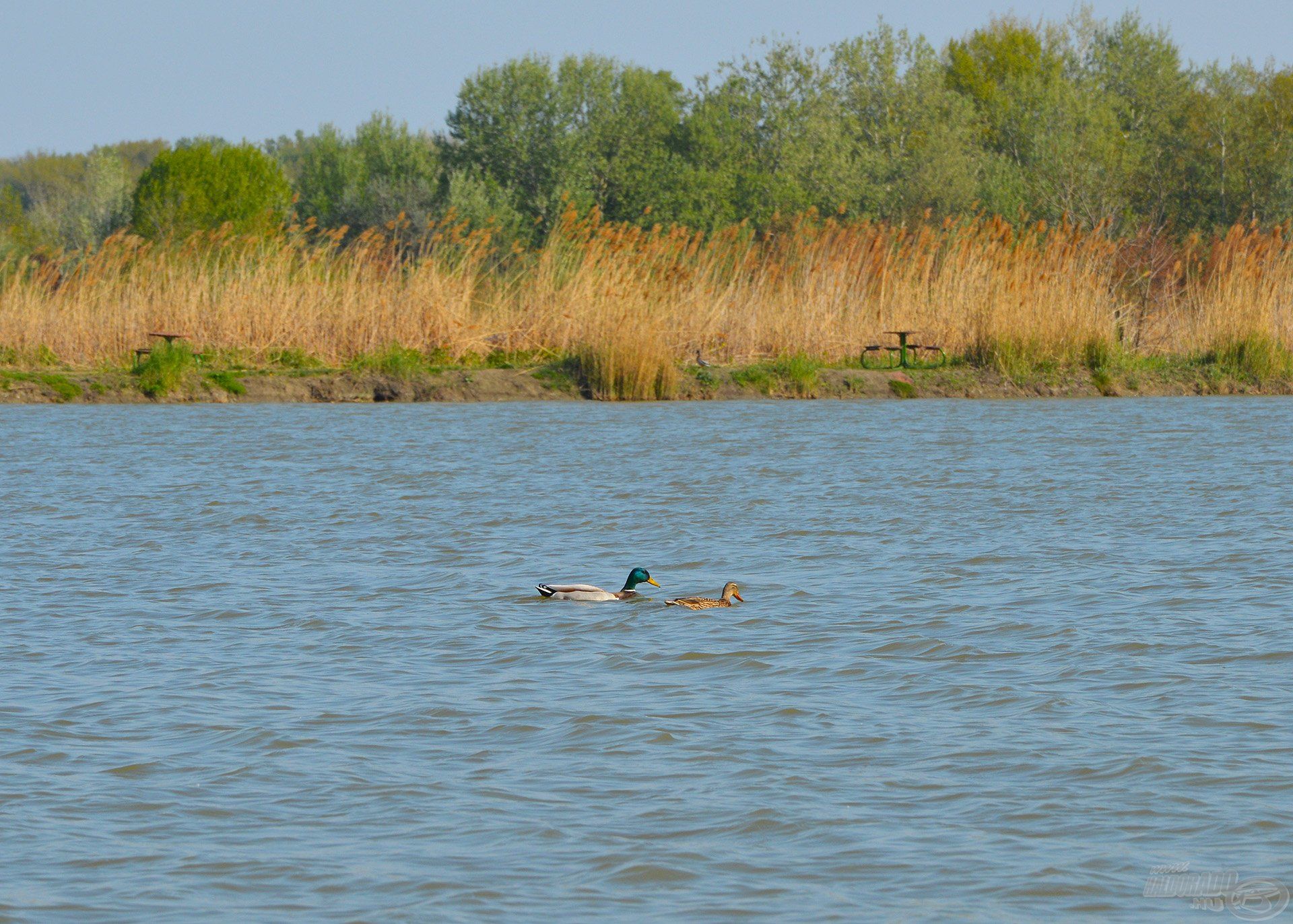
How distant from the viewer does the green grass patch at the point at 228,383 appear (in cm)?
2167

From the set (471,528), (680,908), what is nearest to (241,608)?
(471,528)

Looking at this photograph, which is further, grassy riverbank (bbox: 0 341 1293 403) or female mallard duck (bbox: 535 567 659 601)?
grassy riverbank (bbox: 0 341 1293 403)

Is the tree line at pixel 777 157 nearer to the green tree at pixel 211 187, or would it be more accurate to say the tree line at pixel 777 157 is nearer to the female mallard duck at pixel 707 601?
the green tree at pixel 211 187

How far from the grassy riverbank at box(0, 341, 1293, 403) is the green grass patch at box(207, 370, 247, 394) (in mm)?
16

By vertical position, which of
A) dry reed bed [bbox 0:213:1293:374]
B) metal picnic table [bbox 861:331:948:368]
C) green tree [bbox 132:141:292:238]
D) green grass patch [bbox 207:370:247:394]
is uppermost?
green tree [bbox 132:141:292:238]

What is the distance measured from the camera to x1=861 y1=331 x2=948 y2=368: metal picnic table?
907 inches

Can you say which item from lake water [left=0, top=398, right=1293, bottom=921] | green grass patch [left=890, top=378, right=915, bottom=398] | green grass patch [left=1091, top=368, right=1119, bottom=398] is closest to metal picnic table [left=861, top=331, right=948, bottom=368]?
green grass patch [left=890, top=378, right=915, bottom=398]

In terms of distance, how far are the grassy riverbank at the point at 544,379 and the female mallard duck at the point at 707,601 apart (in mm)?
13698

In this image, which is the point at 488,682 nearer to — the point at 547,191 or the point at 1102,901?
the point at 1102,901

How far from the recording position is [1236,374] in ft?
77.0

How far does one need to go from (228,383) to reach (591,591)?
47.1 feet

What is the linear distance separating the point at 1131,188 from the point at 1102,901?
41097mm

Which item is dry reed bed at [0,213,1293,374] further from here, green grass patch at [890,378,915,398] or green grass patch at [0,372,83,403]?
green grass patch at [890,378,915,398]

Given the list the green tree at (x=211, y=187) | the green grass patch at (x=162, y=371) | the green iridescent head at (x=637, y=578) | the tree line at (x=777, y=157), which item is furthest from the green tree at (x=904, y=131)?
the green iridescent head at (x=637, y=578)
